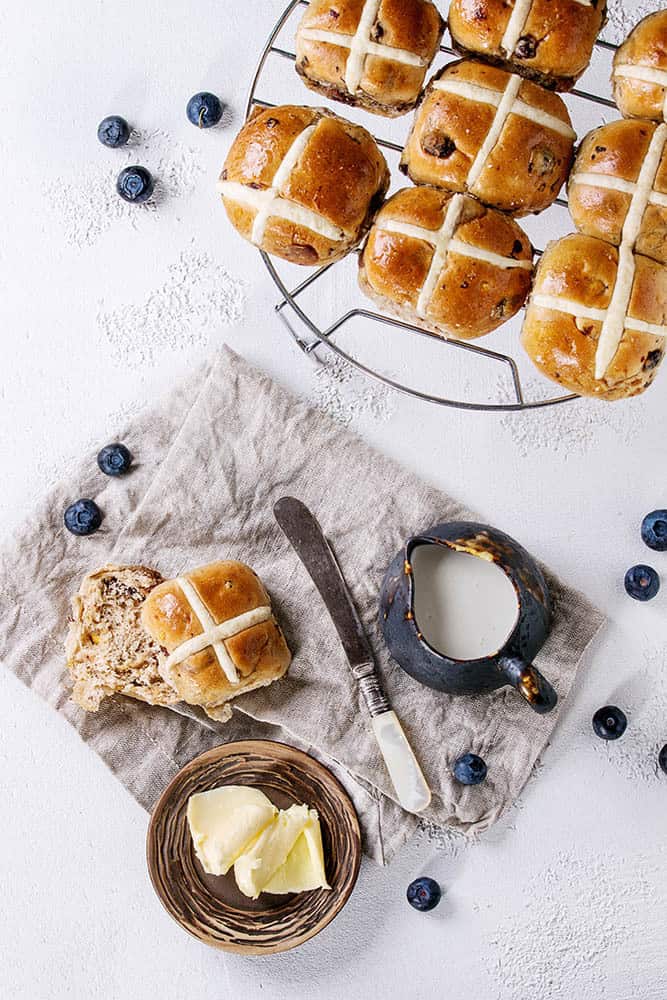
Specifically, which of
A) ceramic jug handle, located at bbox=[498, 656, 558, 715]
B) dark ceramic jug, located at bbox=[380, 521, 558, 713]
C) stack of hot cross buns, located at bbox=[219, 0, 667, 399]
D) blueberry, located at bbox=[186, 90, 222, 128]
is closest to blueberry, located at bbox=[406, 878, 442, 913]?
dark ceramic jug, located at bbox=[380, 521, 558, 713]

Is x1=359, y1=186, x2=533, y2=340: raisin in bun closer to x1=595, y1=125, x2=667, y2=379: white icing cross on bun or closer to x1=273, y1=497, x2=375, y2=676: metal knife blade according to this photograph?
x1=595, y1=125, x2=667, y2=379: white icing cross on bun

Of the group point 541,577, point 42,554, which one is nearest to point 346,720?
point 541,577

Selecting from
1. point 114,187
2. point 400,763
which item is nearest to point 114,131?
point 114,187

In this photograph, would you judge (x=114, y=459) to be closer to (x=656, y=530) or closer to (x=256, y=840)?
(x=256, y=840)

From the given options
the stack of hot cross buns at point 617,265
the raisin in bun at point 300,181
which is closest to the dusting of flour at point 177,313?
the raisin in bun at point 300,181

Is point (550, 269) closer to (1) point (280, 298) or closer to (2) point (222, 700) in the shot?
(1) point (280, 298)

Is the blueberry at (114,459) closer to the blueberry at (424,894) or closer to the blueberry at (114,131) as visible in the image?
the blueberry at (114,131)
